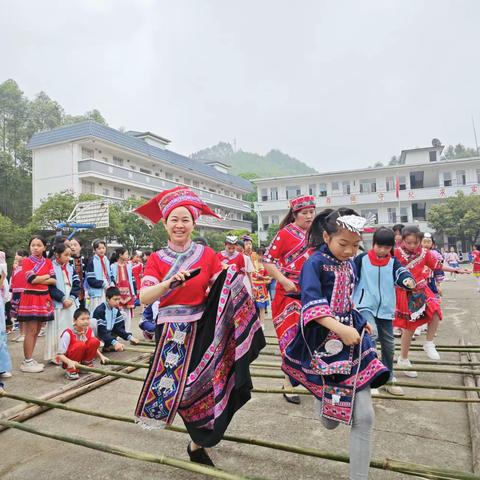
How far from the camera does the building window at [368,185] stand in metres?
34.5

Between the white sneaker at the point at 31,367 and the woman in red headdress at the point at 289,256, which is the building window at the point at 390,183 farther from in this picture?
the white sneaker at the point at 31,367

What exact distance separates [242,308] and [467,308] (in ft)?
28.3

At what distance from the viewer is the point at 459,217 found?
2867 cm

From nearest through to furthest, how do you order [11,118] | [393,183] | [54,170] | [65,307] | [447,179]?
[65,307] → [54,170] → [11,118] → [447,179] → [393,183]

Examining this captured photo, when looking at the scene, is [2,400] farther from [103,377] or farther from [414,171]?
[414,171]

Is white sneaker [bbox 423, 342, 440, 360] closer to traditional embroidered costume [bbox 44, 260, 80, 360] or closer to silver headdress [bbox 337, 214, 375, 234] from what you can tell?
silver headdress [bbox 337, 214, 375, 234]

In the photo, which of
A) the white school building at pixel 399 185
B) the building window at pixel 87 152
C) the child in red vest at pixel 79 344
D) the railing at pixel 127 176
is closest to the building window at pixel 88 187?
the railing at pixel 127 176

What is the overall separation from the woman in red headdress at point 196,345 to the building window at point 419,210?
34613 mm

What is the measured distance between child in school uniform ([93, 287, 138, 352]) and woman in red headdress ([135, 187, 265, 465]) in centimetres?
348

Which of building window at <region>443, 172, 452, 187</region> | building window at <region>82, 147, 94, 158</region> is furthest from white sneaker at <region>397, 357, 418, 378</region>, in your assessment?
building window at <region>443, 172, 452, 187</region>

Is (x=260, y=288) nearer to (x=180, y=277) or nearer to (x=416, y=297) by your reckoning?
(x=416, y=297)

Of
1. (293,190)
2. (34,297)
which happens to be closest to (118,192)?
(293,190)

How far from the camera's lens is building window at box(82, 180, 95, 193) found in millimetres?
25647

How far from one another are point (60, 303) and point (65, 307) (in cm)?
9
